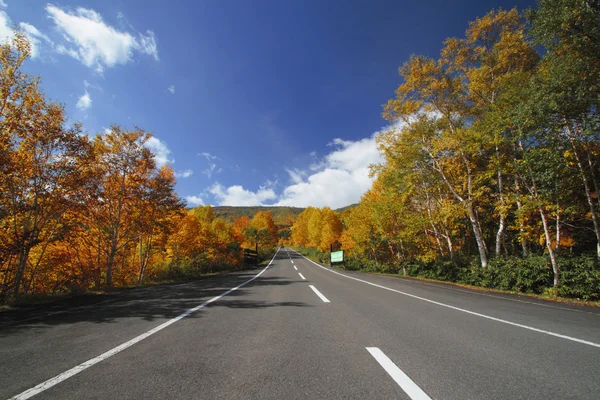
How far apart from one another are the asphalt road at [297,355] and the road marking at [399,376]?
0.04ft

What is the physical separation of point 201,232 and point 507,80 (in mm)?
24318

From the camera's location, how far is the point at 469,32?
13.5m

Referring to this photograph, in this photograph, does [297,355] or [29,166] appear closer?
[297,355]

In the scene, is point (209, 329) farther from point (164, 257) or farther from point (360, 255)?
point (360, 255)

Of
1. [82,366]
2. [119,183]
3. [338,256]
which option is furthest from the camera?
[338,256]

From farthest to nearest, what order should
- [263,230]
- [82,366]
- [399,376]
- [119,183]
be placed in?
[263,230], [119,183], [82,366], [399,376]

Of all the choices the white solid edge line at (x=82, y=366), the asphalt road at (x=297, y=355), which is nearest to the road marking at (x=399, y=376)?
the asphalt road at (x=297, y=355)

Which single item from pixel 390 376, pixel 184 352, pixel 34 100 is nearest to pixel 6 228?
pixel 34 100

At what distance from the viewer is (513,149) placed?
39.2ft

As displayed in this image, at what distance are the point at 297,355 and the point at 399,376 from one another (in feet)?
4.15

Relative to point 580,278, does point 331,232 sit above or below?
above

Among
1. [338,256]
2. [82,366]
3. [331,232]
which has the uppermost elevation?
[331,232]

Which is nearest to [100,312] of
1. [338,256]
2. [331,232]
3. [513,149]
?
[513,149]

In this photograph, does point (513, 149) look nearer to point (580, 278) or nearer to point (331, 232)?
point (580, 278)
